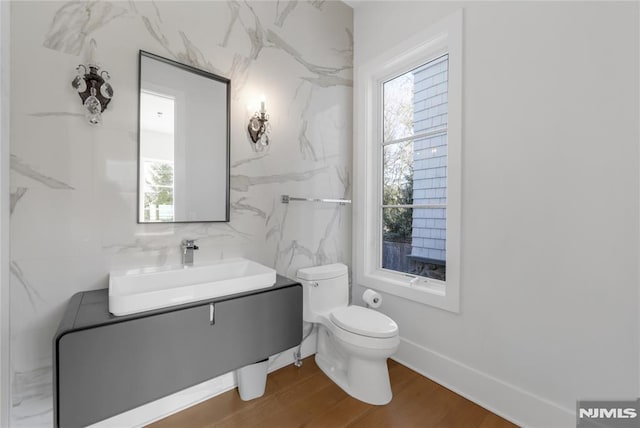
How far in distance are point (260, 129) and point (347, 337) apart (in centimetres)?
141

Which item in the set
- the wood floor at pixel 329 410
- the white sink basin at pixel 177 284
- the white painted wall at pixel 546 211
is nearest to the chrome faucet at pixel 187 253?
the white sink basin at pixel 177 284

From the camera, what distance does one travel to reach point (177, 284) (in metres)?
1.46

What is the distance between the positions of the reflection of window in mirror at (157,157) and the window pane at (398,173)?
158 centimetres

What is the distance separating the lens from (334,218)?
7.57 feet

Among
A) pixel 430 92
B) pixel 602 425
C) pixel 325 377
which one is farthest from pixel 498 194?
pixel 325 377

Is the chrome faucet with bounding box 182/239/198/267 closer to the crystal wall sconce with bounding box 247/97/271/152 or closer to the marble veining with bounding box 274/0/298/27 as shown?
the crystal wall sconce with bounding box 247/97/271/152

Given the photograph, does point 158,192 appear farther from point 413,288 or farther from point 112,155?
point 413,288

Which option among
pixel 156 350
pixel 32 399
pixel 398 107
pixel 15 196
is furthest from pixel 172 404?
pixel 398 107

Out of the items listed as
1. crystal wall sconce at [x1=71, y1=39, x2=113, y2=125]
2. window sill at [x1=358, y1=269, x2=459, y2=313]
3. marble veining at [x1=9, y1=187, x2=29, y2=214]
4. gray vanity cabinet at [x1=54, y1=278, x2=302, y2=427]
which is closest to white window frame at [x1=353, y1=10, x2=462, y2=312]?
window sill at [x1=358, y1=269, x2=459, y2=313]

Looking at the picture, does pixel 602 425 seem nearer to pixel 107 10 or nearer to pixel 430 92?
pixel 430 92

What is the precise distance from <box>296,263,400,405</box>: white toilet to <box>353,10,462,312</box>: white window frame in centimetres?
33

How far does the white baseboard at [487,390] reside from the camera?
139cm

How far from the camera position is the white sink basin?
3.56 feet

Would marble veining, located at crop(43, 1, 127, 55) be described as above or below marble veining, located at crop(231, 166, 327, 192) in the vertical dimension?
above
